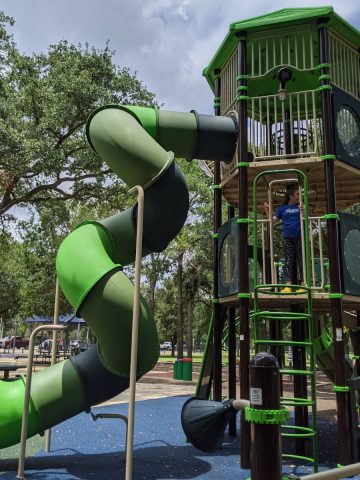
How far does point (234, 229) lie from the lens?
717cm

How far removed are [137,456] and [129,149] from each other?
4371mm

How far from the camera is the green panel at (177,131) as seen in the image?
21.8 feet

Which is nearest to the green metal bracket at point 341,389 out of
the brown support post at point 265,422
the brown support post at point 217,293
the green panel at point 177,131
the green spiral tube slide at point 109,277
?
the brown support post at point 217,293

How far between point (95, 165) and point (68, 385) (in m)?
13.2

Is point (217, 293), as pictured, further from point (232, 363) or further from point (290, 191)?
point (290, 191)

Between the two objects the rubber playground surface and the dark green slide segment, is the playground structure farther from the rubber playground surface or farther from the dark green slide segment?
the rubber playground surface

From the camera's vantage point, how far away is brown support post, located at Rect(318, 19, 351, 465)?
19.9 ft

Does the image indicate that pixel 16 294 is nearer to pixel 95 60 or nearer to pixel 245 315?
pixel 95 60

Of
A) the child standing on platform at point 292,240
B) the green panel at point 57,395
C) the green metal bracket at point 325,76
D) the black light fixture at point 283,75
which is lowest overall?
the green panel at point 57,395

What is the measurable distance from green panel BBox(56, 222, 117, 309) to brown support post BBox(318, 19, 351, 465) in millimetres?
3113

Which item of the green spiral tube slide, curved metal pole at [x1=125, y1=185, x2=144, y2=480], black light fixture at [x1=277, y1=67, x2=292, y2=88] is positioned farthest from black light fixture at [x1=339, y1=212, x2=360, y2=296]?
A: curved metal pole at [x1=125, y1=185, x2=144, y2=480]

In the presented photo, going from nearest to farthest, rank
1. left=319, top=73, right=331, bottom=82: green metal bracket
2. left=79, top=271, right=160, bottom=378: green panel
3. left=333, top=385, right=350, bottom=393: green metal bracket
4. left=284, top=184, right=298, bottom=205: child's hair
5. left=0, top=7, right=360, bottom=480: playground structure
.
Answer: left=79, top=271, right=160, bottom=378: green panel, left=0, top=7, right=360, bottom=480: playground structure, left=333, top=385, right=350, bottom=393: green metal bracket, left=319, top=73, right=331, bottom=82: green metal bracket, left=284, top=184, right=298, bottom=205: child's hair

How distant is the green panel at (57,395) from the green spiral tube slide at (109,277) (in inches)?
0.5

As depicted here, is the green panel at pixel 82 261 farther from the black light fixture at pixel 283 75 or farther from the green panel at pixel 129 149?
the black light fixture at pixel 283 75
